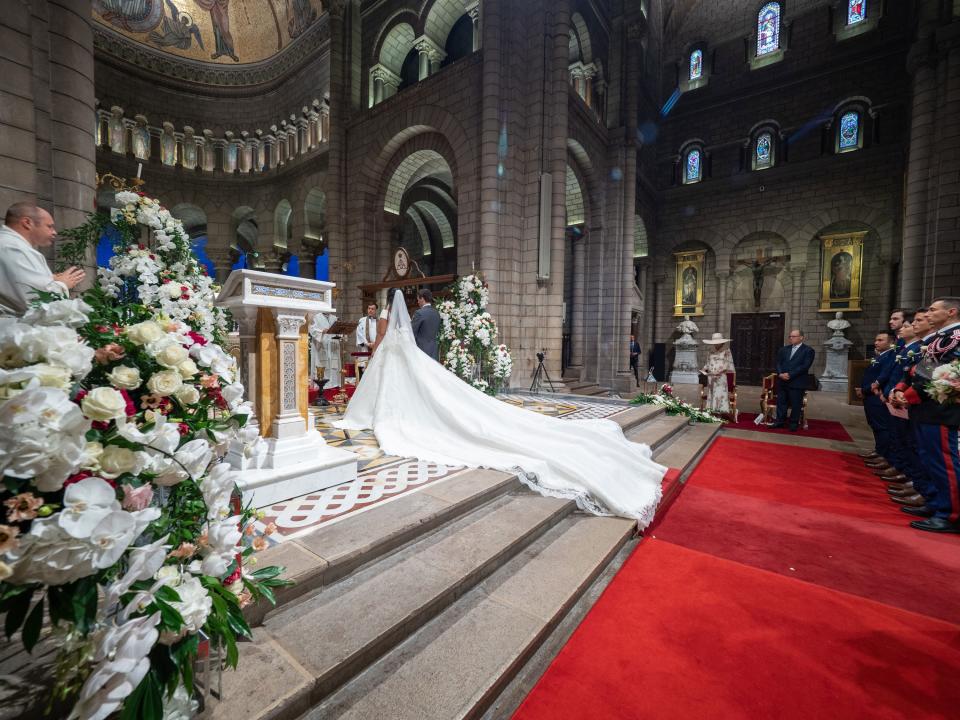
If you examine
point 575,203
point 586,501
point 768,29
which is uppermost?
point 768,29

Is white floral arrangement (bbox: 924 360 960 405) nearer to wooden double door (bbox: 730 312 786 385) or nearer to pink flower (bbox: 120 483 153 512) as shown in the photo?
pink flower (bbox: 120 483 153 512)

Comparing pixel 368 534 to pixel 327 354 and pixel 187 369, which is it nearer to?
pixel 187 369

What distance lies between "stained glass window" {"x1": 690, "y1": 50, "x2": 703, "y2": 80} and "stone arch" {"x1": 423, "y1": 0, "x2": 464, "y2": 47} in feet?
34.9

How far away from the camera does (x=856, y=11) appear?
13062mm

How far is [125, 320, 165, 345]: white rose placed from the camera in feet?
3.67

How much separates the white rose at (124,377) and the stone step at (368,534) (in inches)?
47.0

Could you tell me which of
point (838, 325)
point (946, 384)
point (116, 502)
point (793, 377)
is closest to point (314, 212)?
point (793, 377)

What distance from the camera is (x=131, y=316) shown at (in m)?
1.36

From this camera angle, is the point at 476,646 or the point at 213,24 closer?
the point at 476,646

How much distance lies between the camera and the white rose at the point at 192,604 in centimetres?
104

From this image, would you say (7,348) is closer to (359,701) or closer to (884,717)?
(359,701)

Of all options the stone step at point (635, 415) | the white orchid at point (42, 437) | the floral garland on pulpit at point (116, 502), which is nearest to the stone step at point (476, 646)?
the floral garland on pulpit at point (116, 502)

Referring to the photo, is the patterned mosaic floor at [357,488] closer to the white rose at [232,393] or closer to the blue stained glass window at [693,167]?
the white rose at [232,393]

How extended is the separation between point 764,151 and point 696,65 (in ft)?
15.0
